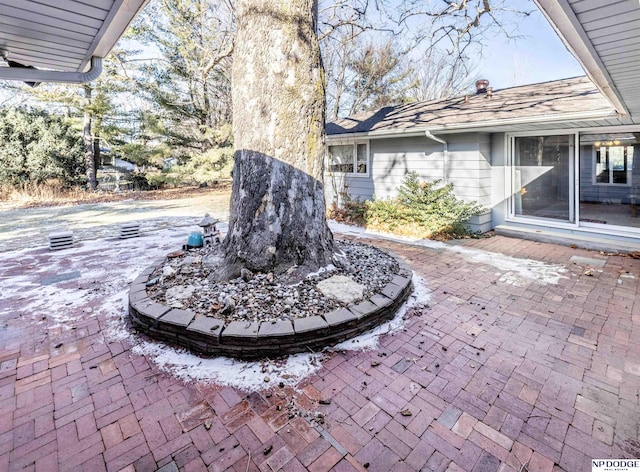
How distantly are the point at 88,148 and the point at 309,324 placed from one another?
15.9m

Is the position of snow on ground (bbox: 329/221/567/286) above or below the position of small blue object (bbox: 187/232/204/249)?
below

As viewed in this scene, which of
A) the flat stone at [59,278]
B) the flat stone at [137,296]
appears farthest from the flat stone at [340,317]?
the flat stone at [59,278]

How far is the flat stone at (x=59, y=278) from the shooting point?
4.48m

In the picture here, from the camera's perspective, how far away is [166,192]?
53.2 ft

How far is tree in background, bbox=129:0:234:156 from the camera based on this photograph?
40.3 feet

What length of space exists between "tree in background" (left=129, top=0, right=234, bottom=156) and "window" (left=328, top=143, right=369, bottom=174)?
612cm

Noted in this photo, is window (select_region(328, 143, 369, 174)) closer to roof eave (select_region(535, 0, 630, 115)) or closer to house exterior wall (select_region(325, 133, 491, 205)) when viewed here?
house exterior wall (select_region(325, 133, 491, 205))

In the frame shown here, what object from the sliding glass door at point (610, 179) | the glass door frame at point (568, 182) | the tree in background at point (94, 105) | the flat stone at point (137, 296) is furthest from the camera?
the tree in background at point (94, 105)

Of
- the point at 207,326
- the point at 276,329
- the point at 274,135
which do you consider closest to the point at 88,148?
the point at 274,135

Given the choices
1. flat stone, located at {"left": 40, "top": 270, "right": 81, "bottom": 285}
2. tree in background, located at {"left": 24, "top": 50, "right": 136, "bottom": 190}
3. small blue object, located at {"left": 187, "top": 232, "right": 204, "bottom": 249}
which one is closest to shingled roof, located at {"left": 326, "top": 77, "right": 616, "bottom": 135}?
small blue object, located at {"left": 187, "top": 232, "right": 204, "bottom": 249}

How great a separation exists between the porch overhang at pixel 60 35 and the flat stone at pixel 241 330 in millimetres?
2460

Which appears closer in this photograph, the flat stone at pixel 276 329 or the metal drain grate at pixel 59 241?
the flat stone at pixel 276 329

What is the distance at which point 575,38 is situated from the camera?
7.31 feet

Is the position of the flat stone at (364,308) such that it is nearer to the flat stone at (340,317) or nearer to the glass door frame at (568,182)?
the flat stone at (340,317)
